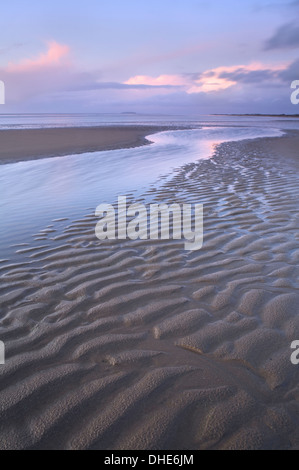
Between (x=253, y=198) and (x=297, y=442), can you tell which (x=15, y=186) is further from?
(x=297, y=442)

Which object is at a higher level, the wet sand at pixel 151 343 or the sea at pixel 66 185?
the sea at pixel 66 185

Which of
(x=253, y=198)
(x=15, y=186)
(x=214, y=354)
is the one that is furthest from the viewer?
(x=15, y=186)

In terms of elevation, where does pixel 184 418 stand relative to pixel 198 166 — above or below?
below

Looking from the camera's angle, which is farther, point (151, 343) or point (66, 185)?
point (66, 185)

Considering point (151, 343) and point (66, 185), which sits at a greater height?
point (66, 185)

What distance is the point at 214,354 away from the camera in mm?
2459

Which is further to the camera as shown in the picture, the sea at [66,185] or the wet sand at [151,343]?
the sea at [66,185]

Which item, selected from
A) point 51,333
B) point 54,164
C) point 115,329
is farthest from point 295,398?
point 54,164

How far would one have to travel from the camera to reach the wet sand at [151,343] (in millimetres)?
1891

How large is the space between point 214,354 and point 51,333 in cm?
131

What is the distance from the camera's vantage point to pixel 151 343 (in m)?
2.59

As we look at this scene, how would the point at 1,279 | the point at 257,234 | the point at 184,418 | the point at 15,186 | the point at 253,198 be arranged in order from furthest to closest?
the point at 15,186 < the point at 253,198 < the point at 257,234 < the point at 1,279 < the point at 184,418

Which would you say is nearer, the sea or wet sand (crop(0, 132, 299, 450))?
wet sand (crop(0, 132, 299, 450))

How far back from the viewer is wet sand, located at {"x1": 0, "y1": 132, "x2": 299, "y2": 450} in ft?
6.20
